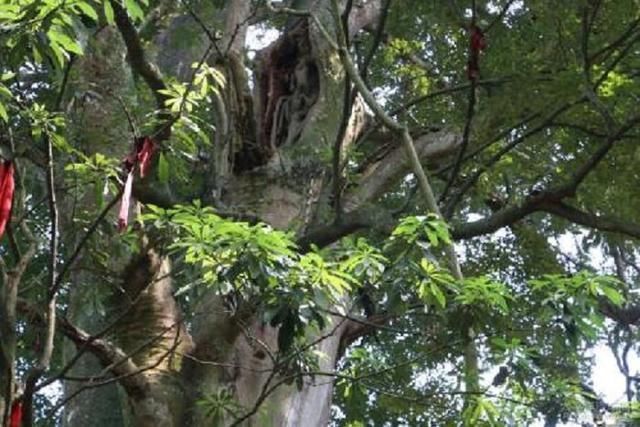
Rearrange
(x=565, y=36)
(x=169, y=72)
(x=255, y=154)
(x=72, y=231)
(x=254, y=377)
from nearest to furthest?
(x=72, y=231) < (x=254, y=377) < (x=565, y=36) < (x=255, y=154) < (x=169, y=72)

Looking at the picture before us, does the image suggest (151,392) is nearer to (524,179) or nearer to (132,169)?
(132,169)

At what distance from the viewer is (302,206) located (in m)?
5.50

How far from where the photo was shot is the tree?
3.33m

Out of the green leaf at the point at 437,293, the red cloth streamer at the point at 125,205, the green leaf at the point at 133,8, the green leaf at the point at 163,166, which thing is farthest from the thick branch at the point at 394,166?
the green leaf at the point at 133,8

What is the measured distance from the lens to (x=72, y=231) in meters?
4.20

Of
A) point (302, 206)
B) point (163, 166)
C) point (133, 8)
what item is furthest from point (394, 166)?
point (133, 8)

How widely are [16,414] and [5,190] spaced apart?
67 centimetres

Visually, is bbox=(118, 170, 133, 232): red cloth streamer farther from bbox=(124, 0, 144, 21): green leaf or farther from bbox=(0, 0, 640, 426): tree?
bbox=(124, 0, 144, 21): green leaf

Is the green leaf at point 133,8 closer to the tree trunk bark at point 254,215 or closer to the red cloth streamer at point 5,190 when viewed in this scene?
the red cloth streamer at point 5,190

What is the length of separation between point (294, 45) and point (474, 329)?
3465 mm

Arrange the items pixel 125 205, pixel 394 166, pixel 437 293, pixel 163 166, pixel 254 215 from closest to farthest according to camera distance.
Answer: pixel 125 205 < pixel 437 293 < pixel 163 166 < pixel 254 215 < pixel 394 166

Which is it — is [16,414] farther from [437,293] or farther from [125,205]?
[437,293]

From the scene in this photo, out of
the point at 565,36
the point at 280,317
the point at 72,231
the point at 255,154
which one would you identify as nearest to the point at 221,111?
the point at 255,154

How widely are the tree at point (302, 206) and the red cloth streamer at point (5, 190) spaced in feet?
0.05
